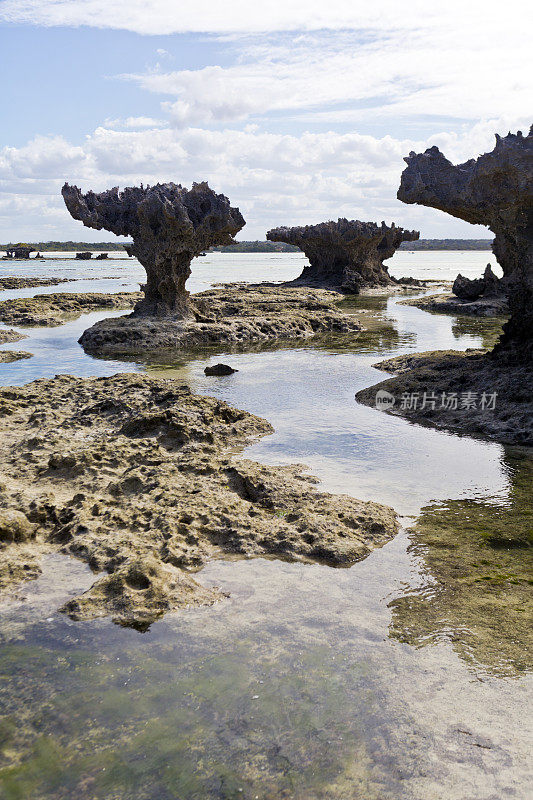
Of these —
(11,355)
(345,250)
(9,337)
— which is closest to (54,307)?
(9,337)

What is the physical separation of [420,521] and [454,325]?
2020cm

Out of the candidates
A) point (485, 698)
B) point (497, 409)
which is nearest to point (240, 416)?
point (497, 409)

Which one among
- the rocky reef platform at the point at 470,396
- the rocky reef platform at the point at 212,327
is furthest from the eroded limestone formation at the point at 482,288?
the rocky reef platform at the point at 470,396

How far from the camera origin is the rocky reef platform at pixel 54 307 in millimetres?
25812

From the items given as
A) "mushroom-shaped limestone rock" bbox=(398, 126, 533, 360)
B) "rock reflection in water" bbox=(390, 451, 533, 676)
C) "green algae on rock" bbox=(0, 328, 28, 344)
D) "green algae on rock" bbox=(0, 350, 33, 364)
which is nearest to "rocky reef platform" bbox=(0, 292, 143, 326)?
"green algae on rock" bbox=(0, 328, 28, 344)

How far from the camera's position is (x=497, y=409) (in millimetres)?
10430

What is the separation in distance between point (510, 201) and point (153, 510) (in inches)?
360

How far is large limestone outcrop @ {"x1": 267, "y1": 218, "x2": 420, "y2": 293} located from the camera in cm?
4206

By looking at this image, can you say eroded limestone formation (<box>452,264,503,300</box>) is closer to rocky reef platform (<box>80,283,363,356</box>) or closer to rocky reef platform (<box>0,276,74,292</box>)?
rocky reef platform (<box>80,283,363,356</box>)

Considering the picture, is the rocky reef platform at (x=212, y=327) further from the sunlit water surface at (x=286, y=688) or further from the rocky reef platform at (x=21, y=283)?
the rocky reef platform at (x=21, y=283)

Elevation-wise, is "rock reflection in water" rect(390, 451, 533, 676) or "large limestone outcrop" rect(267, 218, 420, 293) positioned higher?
"large limestone outcrop" rect(267, 218, 420, 293)

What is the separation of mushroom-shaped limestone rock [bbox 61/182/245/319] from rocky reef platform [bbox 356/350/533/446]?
1128 centimetres

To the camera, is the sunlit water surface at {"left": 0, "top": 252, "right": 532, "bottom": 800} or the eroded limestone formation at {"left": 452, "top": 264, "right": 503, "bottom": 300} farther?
the eroded limestone formation at {"left": 452, "top": 264, "right": 503, "bottom": 300}

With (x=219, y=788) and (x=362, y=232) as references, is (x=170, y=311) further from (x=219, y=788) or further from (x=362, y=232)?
(x=362, y=232)
